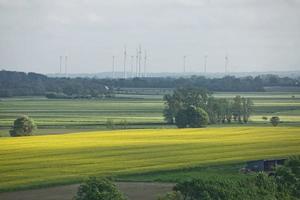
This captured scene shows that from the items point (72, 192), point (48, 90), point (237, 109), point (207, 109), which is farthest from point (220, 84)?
point (72, 192)

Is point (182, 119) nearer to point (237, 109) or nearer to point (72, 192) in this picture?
point (237, 109)

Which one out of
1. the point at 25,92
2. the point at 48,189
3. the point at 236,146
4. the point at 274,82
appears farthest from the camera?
the point at 274,82

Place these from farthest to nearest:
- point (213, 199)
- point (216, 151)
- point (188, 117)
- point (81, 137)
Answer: point (188, 117)
point (81, 137)
point (216, 151)
point (213, 199)

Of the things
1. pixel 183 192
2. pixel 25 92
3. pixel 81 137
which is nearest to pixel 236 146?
pixel 81 137

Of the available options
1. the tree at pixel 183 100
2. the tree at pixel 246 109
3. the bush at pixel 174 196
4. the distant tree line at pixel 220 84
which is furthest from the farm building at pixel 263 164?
the distant tree line at pixel 220 84

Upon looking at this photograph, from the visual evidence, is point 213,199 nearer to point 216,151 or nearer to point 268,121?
point 216,151

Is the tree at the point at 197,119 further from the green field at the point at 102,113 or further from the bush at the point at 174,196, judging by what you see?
the bush at the point at 174,196
